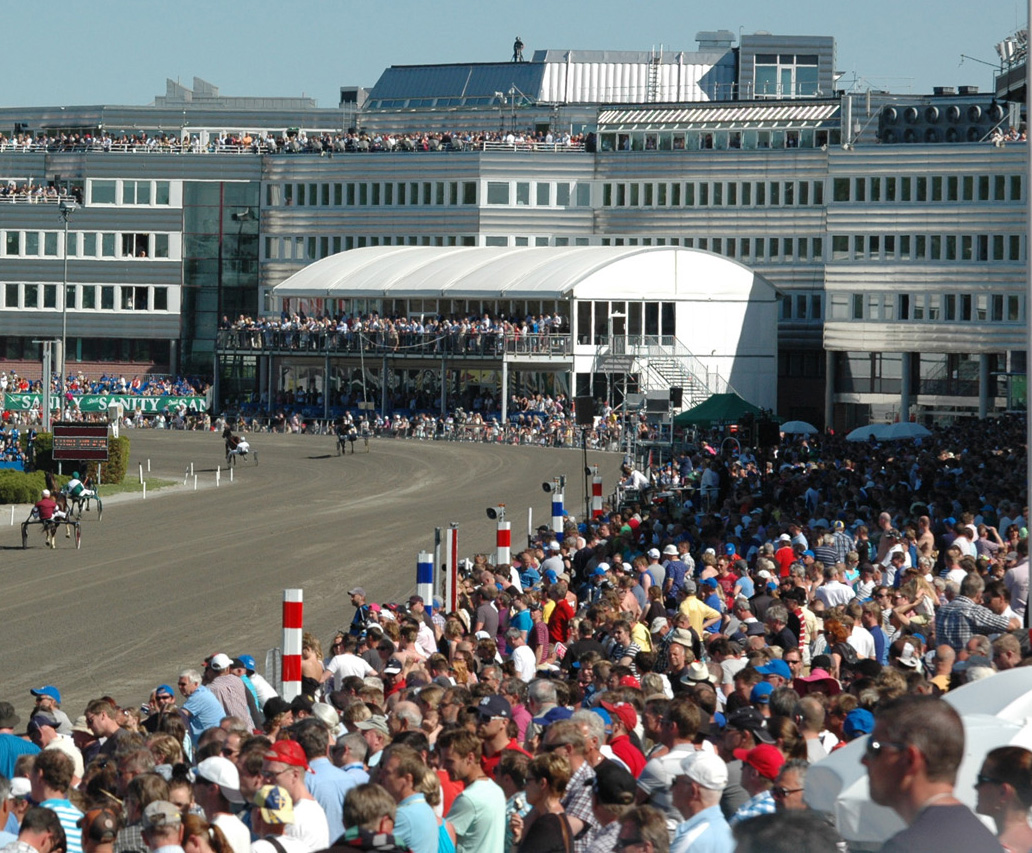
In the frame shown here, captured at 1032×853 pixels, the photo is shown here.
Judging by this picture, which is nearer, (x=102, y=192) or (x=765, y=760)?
(x=765, y=760)

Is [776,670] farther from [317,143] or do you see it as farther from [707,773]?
[317,143]

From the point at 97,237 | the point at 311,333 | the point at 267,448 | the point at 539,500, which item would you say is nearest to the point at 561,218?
the point at 311,333

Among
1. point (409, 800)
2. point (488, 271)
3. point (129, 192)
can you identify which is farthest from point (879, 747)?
point (129, 192)

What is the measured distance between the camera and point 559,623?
51.4ft

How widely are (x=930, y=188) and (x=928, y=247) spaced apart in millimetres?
→ 2242

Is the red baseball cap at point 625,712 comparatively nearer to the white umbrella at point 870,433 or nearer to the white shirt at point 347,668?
the white shirt at point 347,668

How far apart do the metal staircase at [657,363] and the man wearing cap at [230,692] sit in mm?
53367

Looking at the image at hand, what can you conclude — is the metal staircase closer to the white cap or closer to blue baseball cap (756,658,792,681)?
blue baseball cap (756,658,792,681)

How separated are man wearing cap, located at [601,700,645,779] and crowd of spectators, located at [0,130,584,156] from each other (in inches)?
2731

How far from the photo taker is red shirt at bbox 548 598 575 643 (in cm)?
1559

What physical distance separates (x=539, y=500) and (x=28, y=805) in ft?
108

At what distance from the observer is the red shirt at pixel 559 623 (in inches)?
614

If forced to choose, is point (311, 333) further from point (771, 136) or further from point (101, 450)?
point (101, 450)

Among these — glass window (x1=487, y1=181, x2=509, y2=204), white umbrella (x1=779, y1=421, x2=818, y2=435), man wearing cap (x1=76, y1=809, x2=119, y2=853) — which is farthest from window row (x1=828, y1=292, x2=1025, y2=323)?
man wearing cap (x1=76, y1=809, x2=119, y2=853)
